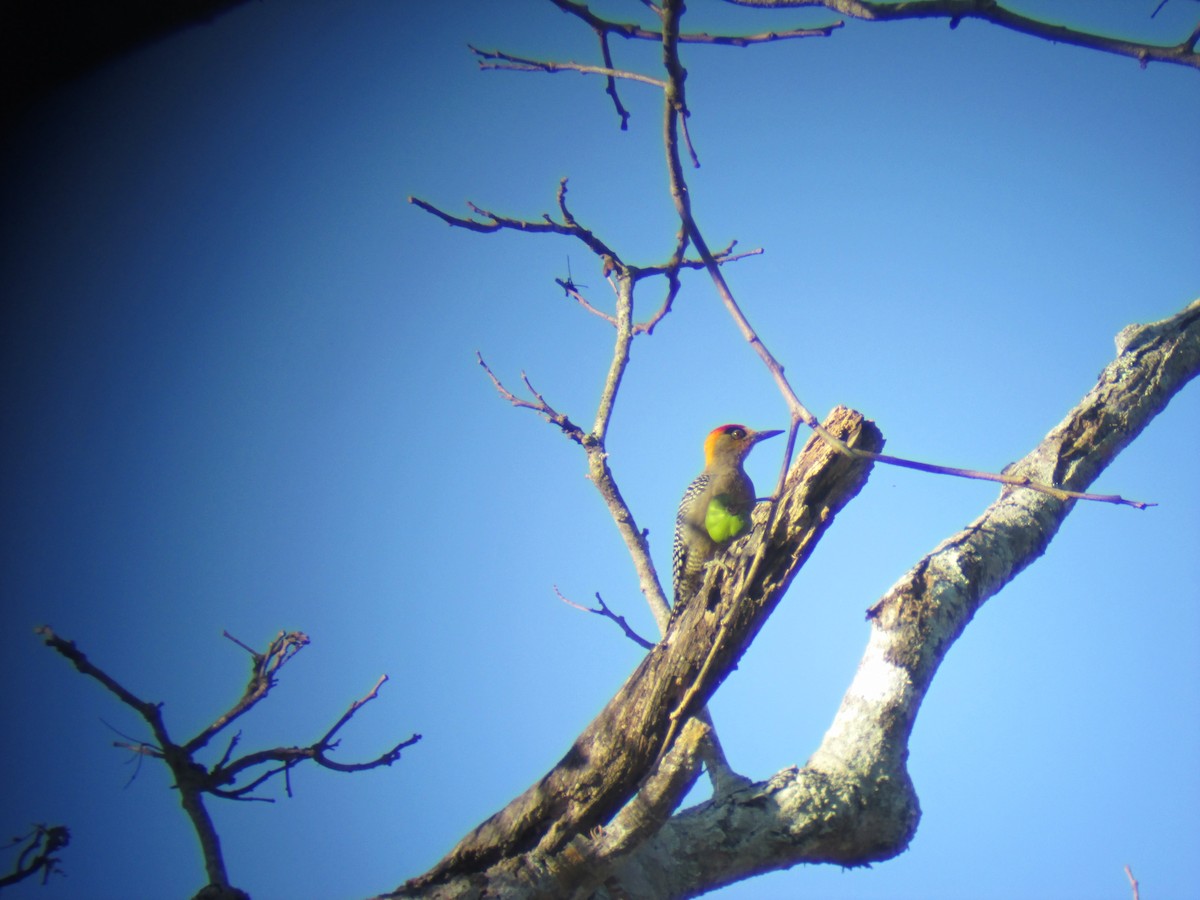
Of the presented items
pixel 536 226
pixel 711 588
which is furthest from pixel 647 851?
pixel 536 226

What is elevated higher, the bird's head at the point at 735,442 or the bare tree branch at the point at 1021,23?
the bird's head at the point at 735,442

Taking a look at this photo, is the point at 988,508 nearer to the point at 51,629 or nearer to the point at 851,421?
the point at 851,421

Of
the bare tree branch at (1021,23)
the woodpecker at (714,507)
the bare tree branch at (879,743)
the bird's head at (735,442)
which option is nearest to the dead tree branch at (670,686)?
the bare tree branch at (879,743)

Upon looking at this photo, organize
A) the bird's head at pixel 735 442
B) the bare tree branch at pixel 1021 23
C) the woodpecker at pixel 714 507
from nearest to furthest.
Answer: the bare tree branch at pixel 1021 23 < the woodpecker at pixel 714 507 < the bird's head at pixel 735 442

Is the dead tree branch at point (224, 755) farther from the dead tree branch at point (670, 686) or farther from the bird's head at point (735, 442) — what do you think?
the bird's head at point (735, 442)

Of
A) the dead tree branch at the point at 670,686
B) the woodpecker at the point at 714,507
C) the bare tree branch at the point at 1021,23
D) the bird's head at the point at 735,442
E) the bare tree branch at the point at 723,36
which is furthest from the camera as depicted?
the bird's head at the point at 735,442

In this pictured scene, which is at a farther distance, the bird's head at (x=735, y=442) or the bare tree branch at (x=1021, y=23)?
Result: the bird's head at (x=735, y=442)

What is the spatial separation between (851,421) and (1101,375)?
2011mm

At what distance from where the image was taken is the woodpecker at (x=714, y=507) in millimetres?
6250

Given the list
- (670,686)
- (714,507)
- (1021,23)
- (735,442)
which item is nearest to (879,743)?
(670,686)

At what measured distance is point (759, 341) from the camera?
2.00m

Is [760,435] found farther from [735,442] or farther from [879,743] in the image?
[879,743]

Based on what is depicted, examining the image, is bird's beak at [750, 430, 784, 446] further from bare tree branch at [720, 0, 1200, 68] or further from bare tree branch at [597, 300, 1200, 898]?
bare tree branch at [720, 0, 1200, 68]

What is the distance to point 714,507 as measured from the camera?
633 cm
